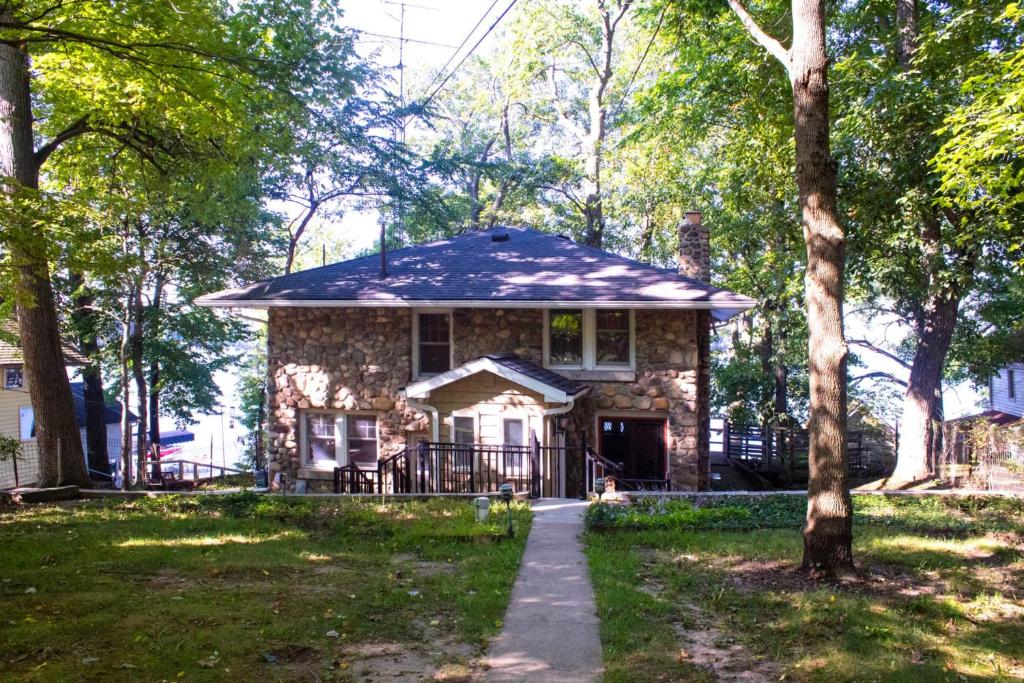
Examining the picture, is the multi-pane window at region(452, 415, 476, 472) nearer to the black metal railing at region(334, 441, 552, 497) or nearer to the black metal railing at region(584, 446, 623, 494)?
the black metal railing at region(334, 441, 552, 497)

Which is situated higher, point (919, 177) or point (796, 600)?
point (919, 177)

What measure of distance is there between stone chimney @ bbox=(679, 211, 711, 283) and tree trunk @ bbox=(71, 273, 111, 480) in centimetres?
1876

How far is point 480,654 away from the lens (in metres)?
5.97

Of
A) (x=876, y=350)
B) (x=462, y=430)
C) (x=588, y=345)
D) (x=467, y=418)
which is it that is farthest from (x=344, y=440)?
(x=876, y=350)

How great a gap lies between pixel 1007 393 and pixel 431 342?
29508 mm

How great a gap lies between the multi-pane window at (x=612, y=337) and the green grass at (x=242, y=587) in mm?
5468

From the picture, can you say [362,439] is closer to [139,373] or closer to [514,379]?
[514,379]

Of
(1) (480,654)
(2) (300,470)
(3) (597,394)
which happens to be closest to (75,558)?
(1) (480,654)

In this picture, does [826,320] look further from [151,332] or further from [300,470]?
[151,332]

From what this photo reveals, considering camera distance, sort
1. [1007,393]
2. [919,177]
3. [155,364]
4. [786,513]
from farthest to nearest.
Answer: [1007,393], [155,364], [919,177], [786,513]

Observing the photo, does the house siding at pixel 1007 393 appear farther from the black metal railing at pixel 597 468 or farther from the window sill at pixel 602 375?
the black metal railing at pixel 597 468

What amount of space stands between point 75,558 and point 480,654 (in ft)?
17.2

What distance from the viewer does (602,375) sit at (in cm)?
1575

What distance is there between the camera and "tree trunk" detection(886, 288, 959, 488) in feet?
54.5
